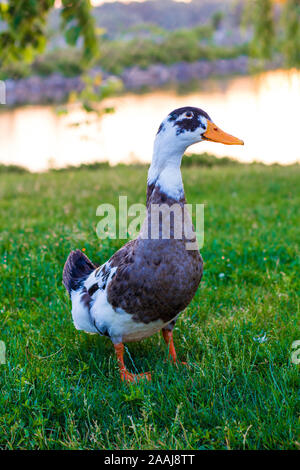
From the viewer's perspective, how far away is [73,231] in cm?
615

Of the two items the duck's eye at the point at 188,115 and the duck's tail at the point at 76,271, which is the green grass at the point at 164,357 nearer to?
the duck's tail at the point at 76,271

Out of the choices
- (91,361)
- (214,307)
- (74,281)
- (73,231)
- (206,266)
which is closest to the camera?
(91,361)

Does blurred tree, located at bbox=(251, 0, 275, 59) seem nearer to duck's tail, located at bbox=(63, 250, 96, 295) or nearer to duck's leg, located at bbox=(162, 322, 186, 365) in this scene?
duck's tail, located at bbox=(63, 250, 96, 295)

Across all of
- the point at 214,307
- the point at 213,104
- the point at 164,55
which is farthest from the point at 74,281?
the point at 164,55

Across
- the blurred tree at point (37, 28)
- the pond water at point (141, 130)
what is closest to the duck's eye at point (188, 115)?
the blurred tree at point (37, 28)

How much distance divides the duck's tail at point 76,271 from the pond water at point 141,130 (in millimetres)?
9193

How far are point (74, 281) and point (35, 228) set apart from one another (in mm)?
3145

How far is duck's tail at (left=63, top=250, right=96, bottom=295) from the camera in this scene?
399cm

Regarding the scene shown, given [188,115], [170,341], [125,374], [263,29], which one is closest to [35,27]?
[188,115]

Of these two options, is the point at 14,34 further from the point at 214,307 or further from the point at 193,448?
the point at 193,448

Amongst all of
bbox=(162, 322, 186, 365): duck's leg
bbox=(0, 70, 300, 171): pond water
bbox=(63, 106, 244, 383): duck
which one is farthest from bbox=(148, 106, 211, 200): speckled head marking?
bbox=(0, 70, 300, 171): pond water

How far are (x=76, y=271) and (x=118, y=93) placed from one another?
126ft

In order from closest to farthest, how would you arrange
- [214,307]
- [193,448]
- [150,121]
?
1. [193,448]
2. [214,307]
3. [150,121]

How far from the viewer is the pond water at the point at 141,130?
18.4 meters
